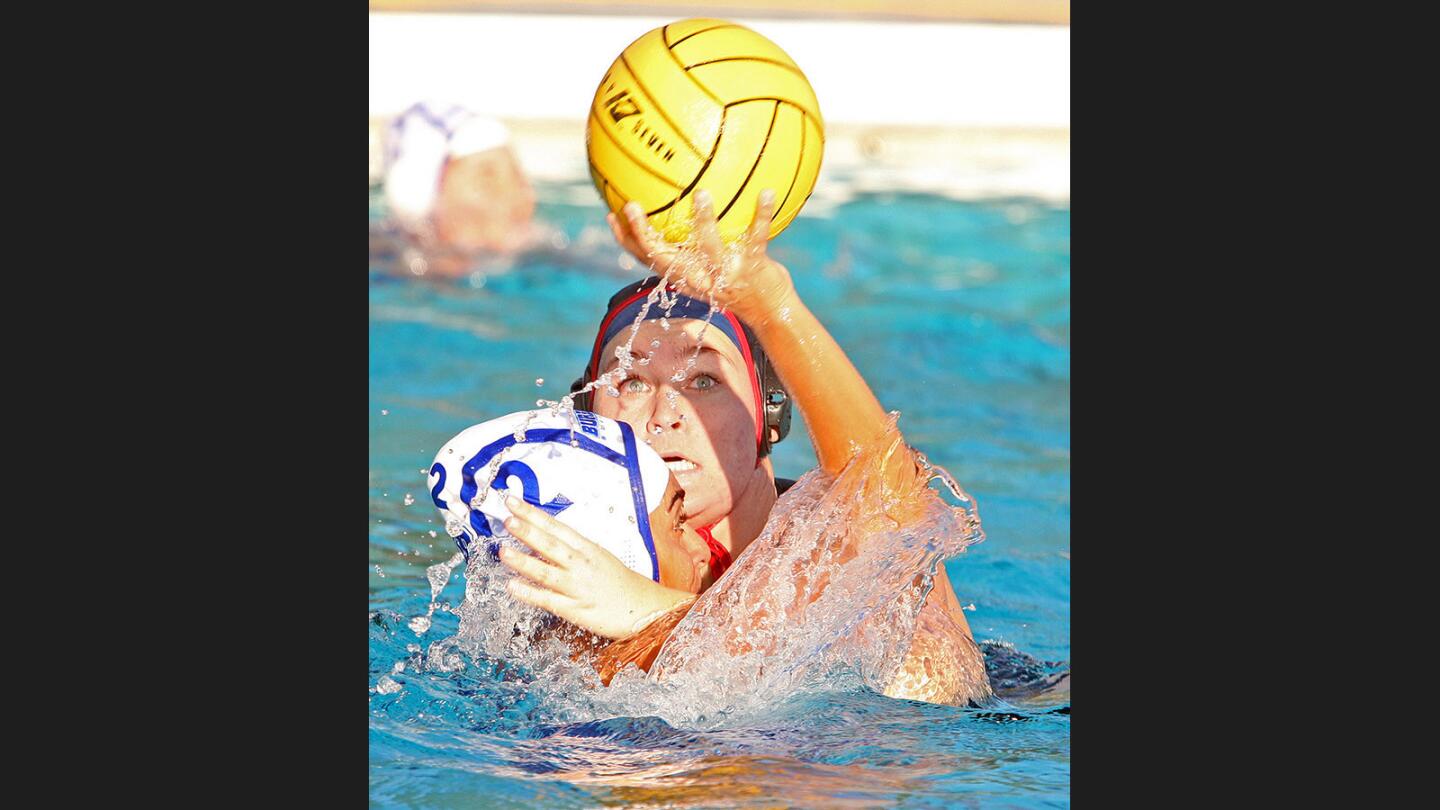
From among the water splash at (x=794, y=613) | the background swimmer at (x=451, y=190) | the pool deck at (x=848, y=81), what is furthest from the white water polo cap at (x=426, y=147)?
the water splash at (x=794, y=613)

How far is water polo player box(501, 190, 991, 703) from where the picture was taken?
2.75m

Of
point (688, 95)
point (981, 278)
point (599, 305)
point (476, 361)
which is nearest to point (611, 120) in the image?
point (688, 95)

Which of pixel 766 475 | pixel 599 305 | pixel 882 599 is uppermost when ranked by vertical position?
pixel 599 305

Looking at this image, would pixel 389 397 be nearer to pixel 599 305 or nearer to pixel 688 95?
pixel 599 305

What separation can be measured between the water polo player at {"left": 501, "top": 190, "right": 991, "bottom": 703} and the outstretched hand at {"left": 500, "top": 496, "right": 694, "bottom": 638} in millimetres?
15

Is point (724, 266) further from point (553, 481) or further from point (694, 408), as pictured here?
point (694, 408)

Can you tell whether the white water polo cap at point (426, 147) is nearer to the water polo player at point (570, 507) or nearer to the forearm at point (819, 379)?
the water polo player at point (570, 507)

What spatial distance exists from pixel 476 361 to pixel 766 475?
3.83m

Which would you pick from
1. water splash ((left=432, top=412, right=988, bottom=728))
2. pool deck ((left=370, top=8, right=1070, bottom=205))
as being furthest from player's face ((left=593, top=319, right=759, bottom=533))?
pool deck ((left=370, top=8, right=1070, bottom=205))

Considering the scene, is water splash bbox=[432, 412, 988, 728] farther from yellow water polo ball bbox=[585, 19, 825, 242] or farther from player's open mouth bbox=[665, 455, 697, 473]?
yellow water polo ball bbox=[585, 19, 825, 242]

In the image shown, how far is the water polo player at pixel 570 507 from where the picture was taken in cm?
273

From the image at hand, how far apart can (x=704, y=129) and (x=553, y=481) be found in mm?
749

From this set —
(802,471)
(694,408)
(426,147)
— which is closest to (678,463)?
(694,408)

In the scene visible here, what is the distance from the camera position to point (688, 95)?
2859 mm
